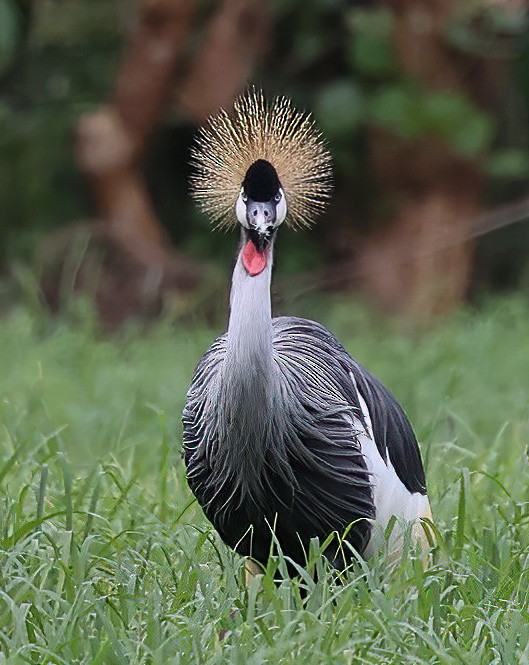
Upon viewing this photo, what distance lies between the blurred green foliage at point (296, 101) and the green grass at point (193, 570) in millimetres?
2089

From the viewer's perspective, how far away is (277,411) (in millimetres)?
2461

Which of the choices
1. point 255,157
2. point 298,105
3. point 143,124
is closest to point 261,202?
point 255,157

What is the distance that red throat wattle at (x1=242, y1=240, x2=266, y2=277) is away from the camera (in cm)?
238

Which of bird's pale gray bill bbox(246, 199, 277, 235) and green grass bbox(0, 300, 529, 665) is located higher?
bird's pale gray bill bbox(246, 199, 277, 235)

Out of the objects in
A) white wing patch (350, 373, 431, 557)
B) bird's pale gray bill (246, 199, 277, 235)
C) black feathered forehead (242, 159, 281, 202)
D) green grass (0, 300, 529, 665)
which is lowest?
green grass (0, 300, 529, 665)

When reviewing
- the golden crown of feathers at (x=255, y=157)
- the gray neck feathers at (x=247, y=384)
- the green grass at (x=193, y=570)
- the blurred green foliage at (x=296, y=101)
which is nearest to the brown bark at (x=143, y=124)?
the blurred green foliage at (x=296, y=101)

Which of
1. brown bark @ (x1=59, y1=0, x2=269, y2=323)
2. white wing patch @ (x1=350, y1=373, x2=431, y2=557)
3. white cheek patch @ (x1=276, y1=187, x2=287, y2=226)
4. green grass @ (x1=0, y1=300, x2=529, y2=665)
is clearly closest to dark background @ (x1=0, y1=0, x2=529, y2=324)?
brown bark @ (x1=59, y1=0, x2=269, y2=323)

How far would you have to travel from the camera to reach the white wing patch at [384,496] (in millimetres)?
2557

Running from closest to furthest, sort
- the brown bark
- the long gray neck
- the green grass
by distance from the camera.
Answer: the green grass → the long gray neck → the brown bark

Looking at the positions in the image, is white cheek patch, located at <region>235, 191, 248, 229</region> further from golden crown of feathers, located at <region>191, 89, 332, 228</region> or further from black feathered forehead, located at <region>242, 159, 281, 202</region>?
golden crown of feathers, located at <region>191, 89, 332, 228</region>

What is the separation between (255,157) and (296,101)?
3.51m

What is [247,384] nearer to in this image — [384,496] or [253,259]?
[253,259]

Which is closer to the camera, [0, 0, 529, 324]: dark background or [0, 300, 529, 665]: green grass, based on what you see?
[0, 300, 529, 665]: green grass

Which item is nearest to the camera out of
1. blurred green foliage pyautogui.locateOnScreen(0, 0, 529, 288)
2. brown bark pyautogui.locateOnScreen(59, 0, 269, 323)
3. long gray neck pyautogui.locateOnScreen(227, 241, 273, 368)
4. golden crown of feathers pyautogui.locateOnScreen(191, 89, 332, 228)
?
long gray neck pyautogui.locateOnScreen(227, 241, 273, 368)
